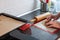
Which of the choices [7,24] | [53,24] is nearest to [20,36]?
[7,24]

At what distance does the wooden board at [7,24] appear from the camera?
902mm

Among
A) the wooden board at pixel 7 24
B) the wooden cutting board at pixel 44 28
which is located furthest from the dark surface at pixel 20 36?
the wooden cutting board at pixel 44 28

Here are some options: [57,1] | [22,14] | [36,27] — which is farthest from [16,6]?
[57,1]

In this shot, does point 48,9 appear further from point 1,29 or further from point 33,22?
point 1,29

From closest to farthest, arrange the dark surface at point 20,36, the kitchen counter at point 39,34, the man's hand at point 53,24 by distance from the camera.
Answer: the dark surface at point 20,36 → the kitchen counter at point 39,34 → the man's hand at point 53,24

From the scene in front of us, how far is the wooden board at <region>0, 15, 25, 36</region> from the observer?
0.90 m

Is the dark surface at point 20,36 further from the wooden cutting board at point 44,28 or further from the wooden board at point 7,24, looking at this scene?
the wooden cutting board at point 44,28

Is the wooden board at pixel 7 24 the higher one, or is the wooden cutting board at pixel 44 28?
the wooden board at pixel 7 24

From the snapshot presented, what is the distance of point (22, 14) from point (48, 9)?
37 cm

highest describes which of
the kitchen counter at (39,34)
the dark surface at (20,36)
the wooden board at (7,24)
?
the wooden board at (7,24)

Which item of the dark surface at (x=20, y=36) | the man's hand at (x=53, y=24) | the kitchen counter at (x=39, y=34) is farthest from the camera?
the man's hand at (x=53, y=24)

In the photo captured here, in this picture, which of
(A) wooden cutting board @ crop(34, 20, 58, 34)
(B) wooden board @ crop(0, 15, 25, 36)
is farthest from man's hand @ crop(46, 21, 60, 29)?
(B) wooden board @ crop(0, 15, 25, 36)

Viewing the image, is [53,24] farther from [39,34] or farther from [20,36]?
[20,36]

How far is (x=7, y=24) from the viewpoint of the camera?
3.25 feet
